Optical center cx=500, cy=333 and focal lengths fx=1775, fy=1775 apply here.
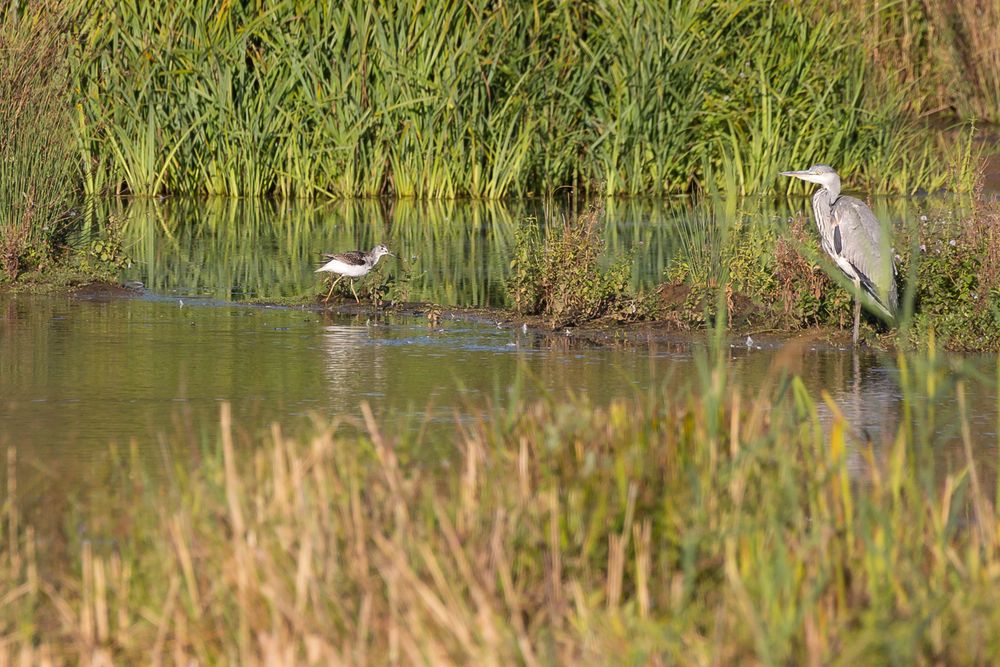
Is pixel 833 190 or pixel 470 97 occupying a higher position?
pixel 470 97

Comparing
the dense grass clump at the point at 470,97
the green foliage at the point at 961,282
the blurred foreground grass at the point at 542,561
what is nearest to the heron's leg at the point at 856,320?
the green foliage at the point at 961,282

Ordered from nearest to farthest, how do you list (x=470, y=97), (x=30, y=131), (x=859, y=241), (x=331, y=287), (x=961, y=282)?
(x=961, y=282) → (x=859, y=241) → (x=331, y=287) → (x=30, y=131) → (x=470, y=97)

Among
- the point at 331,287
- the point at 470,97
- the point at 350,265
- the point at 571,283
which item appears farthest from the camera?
the point at 470,97

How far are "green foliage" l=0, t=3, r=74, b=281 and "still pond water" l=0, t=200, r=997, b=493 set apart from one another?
0.59 meters

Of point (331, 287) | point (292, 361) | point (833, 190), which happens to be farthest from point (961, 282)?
point (331, 287)

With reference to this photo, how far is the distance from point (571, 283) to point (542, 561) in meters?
5.44

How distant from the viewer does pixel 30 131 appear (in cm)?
1070

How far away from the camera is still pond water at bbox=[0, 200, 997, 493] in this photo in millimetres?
6633

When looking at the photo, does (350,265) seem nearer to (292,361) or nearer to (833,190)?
(292,361)

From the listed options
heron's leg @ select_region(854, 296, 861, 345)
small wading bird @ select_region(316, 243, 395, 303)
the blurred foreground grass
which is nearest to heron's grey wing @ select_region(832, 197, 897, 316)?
heron's leg @ select_region(854, 296, 861, 345)

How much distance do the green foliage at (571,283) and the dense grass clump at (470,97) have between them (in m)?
6.38

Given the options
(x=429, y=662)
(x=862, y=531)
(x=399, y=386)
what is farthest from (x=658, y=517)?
(x=399, y=386)

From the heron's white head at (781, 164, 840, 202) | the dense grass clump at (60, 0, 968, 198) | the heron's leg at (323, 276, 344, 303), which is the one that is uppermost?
the dense grass clump at (60, 0, 968, 198)

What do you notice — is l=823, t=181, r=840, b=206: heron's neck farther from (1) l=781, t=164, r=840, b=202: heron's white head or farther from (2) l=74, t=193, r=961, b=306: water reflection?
(2) l=74, t=193, r=961, b=306: water reflection
